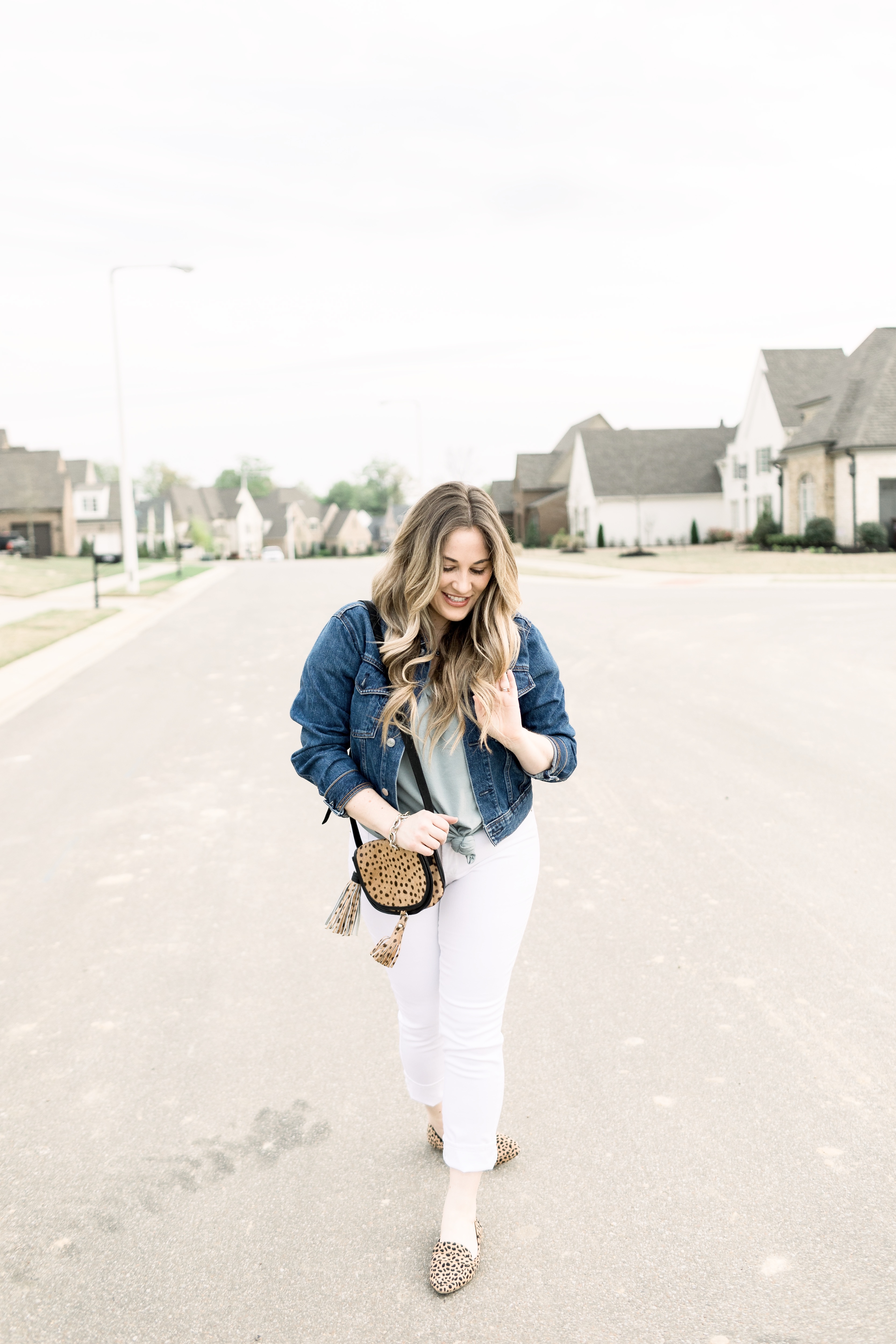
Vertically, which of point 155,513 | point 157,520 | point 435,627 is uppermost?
point 155,513

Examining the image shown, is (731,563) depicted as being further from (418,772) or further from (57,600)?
(418,772)

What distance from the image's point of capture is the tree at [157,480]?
14062 centimetres

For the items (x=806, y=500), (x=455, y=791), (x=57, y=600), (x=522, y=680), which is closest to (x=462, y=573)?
(x=522, y=680)

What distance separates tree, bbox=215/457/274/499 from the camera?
497ft

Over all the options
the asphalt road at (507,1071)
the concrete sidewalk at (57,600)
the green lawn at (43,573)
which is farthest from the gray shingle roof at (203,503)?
the asphalt road at (507,1071)

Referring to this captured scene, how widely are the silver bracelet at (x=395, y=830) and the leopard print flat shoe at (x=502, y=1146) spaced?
3.42 feet

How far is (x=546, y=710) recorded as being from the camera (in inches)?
113

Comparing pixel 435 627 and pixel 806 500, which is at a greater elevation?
pixel 806 500

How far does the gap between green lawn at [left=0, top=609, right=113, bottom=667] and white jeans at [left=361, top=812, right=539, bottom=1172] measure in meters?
12.5

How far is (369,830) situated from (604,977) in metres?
1.94

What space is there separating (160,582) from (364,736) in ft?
107

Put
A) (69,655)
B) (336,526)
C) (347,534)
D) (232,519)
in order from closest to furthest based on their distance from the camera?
1. (69,655)
2. (232,519)
3. (347,534)
4. (336,526)

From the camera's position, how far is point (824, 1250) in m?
2.71

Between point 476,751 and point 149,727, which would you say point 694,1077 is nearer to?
point 476,751
